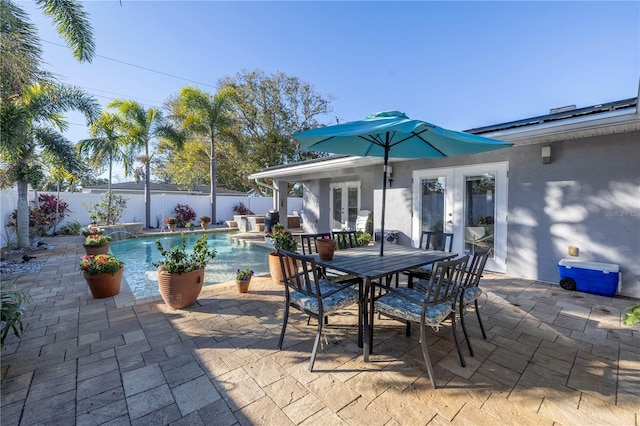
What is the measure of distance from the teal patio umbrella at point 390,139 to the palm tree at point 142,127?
11444 millimetres

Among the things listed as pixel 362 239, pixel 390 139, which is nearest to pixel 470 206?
pixel 362 239

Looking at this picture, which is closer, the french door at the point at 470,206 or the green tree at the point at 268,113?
the french door at the point at 470,206

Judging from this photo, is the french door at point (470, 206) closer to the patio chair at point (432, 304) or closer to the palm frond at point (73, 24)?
the patio chair at point (432, 304)

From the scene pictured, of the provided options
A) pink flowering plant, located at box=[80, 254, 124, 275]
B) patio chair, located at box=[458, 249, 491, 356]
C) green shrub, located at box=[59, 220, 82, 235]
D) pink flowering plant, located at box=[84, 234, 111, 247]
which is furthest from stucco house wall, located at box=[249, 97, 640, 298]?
green shrub, located at box=[59, 220, 82, 235]

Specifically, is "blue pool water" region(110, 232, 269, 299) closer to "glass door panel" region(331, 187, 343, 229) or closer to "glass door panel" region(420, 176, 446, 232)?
"glass door panel" region(331, 187, 343, 229)

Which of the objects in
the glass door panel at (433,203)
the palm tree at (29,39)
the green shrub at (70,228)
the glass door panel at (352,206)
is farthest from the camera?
the green shrub at (70,228)

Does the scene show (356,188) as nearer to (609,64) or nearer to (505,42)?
(505,42)

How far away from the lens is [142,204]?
13977 mm

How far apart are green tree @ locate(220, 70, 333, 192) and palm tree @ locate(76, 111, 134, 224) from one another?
6.19m

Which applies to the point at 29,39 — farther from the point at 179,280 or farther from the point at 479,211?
the point at 479,211

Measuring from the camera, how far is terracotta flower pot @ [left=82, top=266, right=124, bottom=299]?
373 centimetres

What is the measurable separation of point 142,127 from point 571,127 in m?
14.2

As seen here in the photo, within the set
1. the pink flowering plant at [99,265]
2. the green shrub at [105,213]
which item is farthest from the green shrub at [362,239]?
the green shrub at [105,213]

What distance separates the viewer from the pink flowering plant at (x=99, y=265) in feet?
12.1
